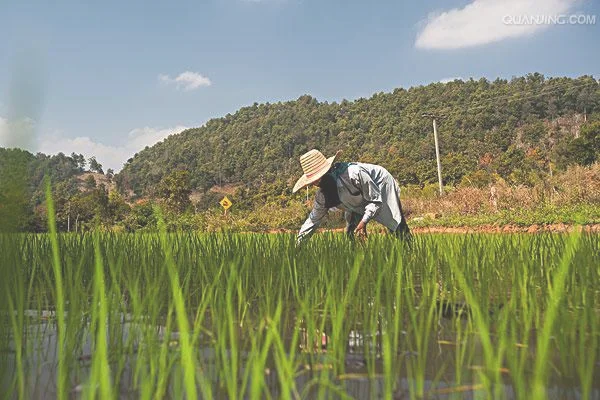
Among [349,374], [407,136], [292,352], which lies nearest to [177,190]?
[349,374]

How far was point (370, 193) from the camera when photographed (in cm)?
372

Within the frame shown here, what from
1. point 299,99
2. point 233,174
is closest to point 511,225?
point 233,174

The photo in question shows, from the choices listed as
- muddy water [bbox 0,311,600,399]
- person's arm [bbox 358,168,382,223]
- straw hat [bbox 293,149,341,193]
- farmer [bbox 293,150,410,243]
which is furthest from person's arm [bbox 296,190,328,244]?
muddy water [bbox 0,311,600,399]

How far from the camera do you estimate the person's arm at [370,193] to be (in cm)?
366

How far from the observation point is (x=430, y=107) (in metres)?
63.0

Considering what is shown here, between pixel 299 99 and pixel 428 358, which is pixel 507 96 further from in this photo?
pixel 428 358

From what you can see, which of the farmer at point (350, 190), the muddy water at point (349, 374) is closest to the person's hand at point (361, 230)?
the farmer at point (350, 190)

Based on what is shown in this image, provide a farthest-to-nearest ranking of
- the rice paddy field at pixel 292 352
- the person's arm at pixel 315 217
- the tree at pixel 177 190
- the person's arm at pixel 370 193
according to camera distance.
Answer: the tree at pixel 177 190 < the person's arm at pixel 315 217 < the person's arm at pixel 370 193 < the rice paddy field at pixel 292 352

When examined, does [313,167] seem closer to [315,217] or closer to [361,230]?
[315,217]

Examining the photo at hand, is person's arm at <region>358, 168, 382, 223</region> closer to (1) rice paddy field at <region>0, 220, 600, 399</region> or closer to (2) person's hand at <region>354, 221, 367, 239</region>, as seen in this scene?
(2) person's hand at <region>354, 221, 367, 239</region>

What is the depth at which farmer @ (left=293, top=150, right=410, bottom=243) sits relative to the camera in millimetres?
3721

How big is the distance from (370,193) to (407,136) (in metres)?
51.7

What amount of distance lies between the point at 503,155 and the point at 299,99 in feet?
210

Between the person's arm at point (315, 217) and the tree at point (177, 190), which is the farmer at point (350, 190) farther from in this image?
the tree at point (177, 190)
